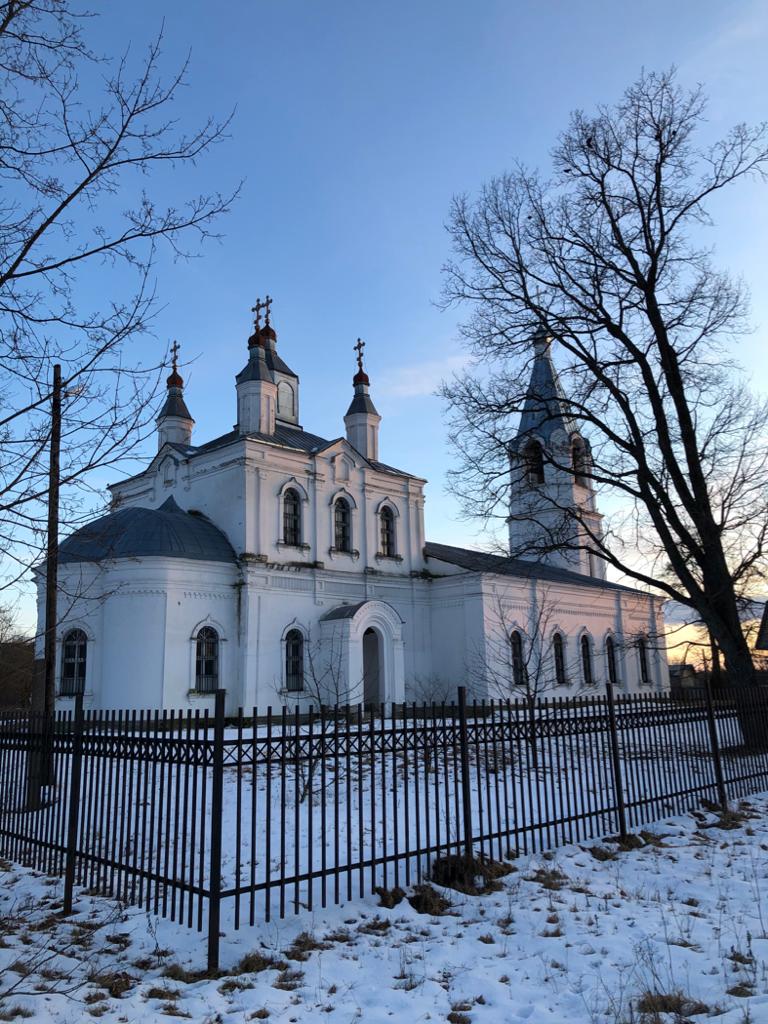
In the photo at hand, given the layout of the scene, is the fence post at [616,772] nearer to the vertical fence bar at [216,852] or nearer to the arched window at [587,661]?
the vertical fence bar at [216,852]

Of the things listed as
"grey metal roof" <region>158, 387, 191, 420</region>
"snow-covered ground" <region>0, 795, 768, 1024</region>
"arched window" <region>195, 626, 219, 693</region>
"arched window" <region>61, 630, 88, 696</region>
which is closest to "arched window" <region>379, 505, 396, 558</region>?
"arched window" <region>195, 626, 219, 693</region>

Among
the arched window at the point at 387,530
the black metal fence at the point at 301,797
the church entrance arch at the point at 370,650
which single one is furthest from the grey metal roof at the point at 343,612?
the black metal fence at the point at 301,797

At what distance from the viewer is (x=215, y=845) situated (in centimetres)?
575

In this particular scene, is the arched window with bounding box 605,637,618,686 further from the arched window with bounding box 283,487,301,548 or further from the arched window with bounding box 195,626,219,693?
the arched window with bounding box 195,626,219,693

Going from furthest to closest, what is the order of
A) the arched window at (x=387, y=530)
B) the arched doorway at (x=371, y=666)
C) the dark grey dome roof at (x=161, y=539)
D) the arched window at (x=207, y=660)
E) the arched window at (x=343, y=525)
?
1. the arched window at (x=387, y=530)
2. the arched window at (x=343, y=525)
3. the arched doorway at (x=371, y=666)
4. the arched window at (x=207, y=660)
5. the dark grey dome roof at (x=161, y=539)

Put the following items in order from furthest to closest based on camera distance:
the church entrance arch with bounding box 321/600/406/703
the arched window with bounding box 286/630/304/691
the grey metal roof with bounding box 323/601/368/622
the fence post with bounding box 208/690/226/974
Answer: the grey metal roof with bounding box 323/601/368/622
the church entrance arch with bounding box 321/600/406/703
the arched window with bounding box 286/630/304/691
the fence post with bounding box 208/690/226/974

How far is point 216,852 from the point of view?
573 cm

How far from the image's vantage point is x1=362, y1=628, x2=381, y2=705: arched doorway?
86.8 feet

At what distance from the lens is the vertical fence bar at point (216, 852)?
18.1 ft

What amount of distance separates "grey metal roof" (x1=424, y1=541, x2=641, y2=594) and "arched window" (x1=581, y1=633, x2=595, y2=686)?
2.56 meters

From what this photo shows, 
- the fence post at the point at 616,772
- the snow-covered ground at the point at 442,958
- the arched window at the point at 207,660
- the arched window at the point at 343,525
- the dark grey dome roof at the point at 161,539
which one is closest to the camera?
the snow-covered ground at the point at 442,958

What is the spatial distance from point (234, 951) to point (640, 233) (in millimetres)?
16805

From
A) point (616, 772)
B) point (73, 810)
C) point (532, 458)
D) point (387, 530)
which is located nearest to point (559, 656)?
point (387, 530)

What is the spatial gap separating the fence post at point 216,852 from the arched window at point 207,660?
55.7ft
